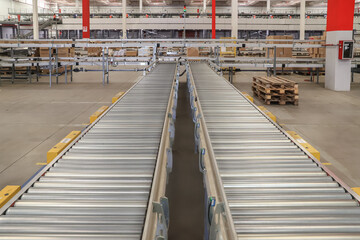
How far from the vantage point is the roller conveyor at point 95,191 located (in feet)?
6.19

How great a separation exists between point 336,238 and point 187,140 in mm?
4239

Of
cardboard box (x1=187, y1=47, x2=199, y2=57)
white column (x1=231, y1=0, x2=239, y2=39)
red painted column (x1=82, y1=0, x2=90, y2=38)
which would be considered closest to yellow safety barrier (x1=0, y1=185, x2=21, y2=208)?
cardboard box (x1=187, y1=47, x2=199, y2=57)

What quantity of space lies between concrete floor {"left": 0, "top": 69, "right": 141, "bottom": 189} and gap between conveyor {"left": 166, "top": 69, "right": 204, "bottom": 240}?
1.84 metres

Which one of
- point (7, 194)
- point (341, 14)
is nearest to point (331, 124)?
point (341, 14)

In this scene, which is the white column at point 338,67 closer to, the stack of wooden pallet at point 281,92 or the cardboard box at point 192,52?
the stack of wooden pallet at point 281,92

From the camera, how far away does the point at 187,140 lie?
6.00 m

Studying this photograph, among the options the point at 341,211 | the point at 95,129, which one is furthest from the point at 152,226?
the point at 95,129

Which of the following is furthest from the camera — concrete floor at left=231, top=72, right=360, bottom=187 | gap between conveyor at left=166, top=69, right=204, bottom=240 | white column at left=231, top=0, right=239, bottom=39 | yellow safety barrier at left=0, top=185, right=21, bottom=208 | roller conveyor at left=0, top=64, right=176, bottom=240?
white column at left=231, top=0, right=239, bottom=39

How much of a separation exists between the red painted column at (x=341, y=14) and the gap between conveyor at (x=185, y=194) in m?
8.04

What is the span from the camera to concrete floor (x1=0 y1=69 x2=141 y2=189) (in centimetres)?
474

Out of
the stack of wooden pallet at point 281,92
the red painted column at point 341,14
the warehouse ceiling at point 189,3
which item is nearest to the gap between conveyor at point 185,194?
the stack of wooden pallet at point 281,92

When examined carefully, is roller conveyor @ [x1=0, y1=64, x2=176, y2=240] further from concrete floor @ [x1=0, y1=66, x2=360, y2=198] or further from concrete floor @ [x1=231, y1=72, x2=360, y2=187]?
concrete floor @ [x1=231, y1=72, x2=360, y2=187]

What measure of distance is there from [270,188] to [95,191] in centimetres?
121

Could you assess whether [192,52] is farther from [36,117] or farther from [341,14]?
[36,117]
